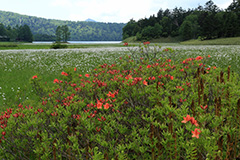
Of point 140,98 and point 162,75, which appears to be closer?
point 140,98

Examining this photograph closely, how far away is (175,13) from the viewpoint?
126 meters

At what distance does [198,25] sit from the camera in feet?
319

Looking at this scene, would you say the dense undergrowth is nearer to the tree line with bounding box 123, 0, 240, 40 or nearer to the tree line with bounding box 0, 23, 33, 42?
the tree line with bounding box 123, 0, 240, 40

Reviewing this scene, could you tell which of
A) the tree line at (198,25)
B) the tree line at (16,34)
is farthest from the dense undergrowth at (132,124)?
the tree line at (16,34)

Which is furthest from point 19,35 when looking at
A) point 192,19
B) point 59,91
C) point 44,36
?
point 59,91

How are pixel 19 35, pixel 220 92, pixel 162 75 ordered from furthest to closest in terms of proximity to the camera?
pixel 19 35
pixel 162 75
pixel 220 92

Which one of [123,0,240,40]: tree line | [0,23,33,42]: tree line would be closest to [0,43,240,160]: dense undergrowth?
[123,0,240,40]: tree line

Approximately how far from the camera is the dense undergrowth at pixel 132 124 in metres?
1.98

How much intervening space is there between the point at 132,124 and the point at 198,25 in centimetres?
10531

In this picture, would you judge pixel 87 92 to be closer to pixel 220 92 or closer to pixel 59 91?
pixel 59 91

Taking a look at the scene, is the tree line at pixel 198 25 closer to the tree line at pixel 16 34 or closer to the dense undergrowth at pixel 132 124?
the dense undergrowth at pixel 132 124

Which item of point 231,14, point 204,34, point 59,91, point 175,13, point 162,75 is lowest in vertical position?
point 59,91

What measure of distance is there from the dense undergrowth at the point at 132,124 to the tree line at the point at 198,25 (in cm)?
3318

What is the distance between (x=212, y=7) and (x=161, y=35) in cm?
3351
